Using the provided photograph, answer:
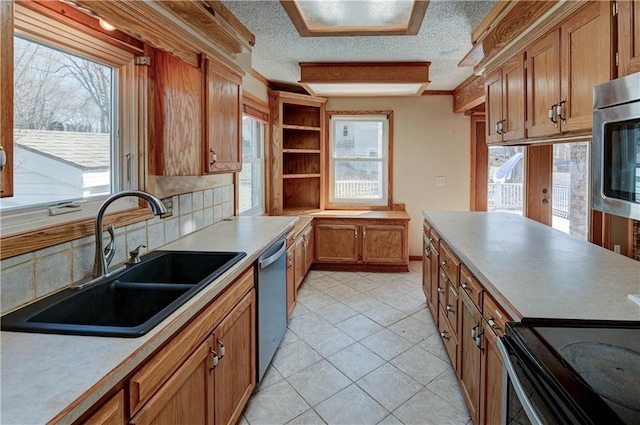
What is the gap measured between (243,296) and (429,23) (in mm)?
2336

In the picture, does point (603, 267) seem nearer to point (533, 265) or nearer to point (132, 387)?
point (533, 265)

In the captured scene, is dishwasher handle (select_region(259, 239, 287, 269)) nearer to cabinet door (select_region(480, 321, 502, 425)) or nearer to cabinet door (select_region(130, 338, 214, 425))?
cabinet door (select_region(130, 338, 214, 425))

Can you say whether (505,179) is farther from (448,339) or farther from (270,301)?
(270,301)

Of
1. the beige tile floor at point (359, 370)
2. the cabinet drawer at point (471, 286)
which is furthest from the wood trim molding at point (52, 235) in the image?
the cabinet drawer at point (471, 286)

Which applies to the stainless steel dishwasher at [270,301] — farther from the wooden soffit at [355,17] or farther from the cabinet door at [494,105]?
the cabinet door at [494,105]

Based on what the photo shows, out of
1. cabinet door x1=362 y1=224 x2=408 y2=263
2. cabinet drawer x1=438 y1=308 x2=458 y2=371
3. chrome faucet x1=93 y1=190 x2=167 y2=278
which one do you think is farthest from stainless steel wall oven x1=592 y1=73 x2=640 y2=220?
cabinet door x1=362 y1=224 x2=408 y2=263

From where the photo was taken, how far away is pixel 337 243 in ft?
16.0

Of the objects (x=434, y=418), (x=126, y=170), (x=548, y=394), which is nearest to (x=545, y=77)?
(x=548, y=394)

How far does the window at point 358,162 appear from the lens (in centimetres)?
541

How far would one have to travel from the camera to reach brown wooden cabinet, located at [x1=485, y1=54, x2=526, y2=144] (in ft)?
8.09

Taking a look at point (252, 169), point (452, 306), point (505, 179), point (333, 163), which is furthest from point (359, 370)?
point (505, 179)

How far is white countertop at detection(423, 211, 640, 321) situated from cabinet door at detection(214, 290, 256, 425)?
1.15 m

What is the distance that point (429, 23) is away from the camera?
2.78 meters

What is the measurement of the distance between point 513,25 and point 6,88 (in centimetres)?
259
